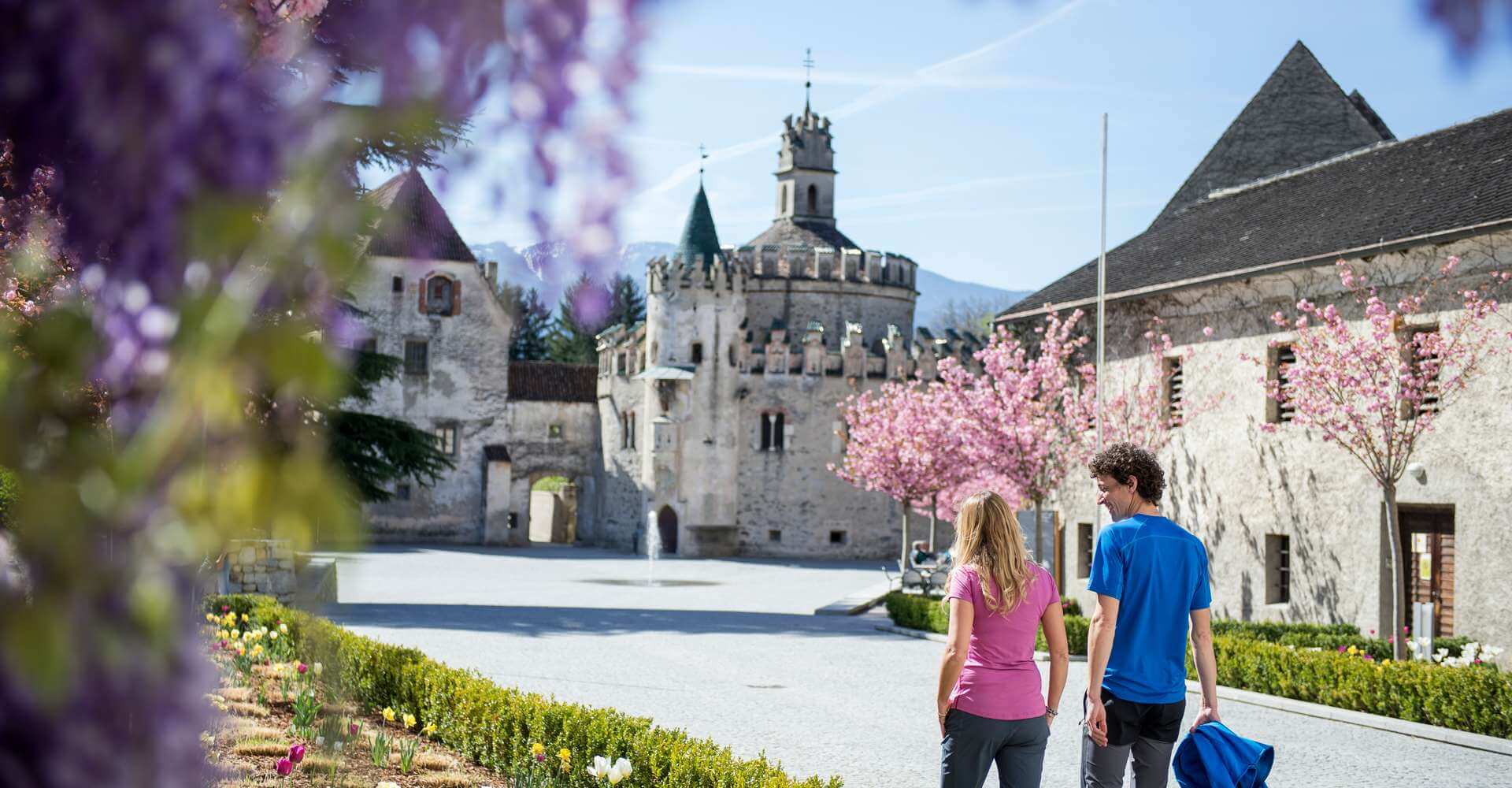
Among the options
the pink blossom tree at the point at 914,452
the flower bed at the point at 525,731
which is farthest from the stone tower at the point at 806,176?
the flower bed at the point at 525,731

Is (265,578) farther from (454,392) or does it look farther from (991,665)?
(454,392)

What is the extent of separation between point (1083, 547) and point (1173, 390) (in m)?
4.23

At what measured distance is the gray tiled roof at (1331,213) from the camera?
765 inches

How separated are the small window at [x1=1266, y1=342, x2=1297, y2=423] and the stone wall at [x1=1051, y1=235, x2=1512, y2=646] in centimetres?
15

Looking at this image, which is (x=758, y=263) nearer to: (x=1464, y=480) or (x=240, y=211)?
(x=1464, y=480)

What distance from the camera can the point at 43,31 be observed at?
4.74 ft

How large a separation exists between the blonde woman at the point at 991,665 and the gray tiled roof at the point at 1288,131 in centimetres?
2647

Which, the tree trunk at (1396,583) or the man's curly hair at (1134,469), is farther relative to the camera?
the tree trunk at (1396,583)

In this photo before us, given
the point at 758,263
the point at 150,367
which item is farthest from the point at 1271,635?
the point at 758,263

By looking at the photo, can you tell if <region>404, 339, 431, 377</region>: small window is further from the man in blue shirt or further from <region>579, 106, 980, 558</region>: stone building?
the man in blue shirt

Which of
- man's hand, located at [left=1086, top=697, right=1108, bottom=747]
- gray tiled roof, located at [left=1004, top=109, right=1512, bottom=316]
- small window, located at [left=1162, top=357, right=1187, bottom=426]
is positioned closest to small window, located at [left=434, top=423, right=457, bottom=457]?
gray tiled roof, located at [left=1004, top=109, right=1512, bottom=316]

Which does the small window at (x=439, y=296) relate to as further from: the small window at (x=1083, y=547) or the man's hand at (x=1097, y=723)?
the man's hand at (x=1097, y=723)

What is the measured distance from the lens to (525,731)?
31.9 feet

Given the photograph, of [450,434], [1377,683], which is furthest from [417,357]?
[1377,683]
